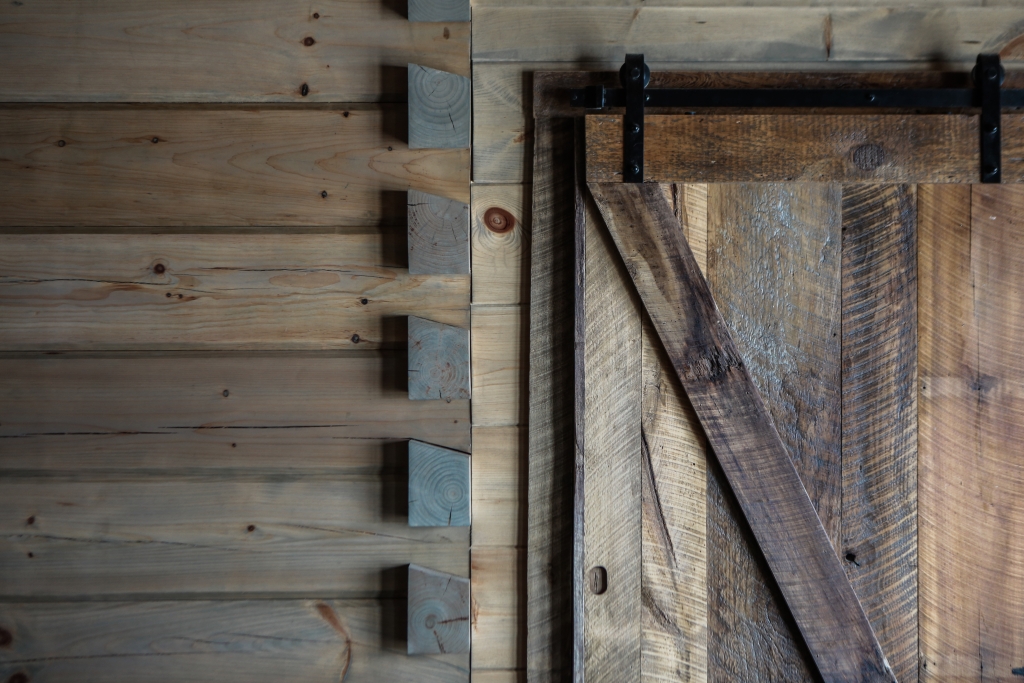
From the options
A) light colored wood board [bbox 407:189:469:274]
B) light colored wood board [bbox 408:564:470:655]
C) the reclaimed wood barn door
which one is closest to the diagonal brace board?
the reclaimed wood barn door

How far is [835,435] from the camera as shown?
1.27m

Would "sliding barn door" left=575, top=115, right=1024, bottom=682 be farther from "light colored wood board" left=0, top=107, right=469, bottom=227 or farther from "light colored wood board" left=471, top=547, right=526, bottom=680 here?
"light colored wood board" left=0, top=107, right=469, bottom=227

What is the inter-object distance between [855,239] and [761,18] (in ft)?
A: 1.53

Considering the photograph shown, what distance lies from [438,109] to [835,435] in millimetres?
1001

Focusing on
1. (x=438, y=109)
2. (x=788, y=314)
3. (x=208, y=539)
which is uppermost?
(x=438, y=109)

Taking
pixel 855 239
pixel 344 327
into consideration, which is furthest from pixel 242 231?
pixel 855 239

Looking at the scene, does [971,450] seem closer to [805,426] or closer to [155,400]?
[805,426]

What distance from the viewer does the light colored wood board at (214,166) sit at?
1.27m

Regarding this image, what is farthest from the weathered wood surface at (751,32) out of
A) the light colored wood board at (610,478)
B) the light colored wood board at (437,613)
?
the light colored wood board at (437,613)

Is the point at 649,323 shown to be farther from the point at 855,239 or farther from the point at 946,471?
the point at 946,471

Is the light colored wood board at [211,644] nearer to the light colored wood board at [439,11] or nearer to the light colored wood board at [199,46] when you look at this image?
the light colored wood board at [199,46]

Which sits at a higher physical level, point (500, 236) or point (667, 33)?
point (667, 33)

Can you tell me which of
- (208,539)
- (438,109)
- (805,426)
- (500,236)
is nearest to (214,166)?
(438,109)

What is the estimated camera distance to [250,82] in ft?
4.16
